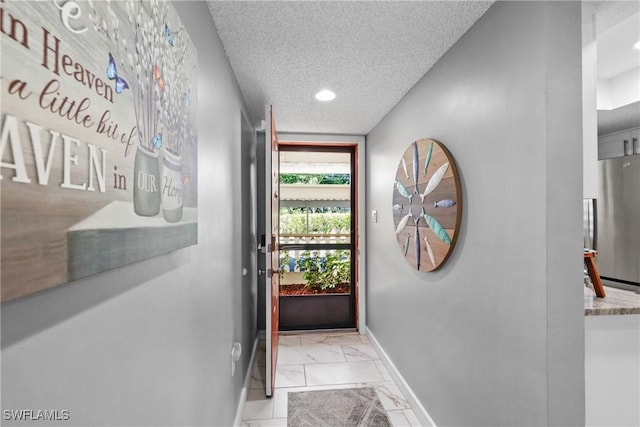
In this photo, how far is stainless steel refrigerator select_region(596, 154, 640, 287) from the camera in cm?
265

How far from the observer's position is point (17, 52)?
0.35 metres

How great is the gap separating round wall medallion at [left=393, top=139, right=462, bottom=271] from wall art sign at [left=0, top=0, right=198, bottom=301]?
4.60ft

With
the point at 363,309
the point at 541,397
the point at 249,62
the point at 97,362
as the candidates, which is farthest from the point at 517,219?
the point at 363,309

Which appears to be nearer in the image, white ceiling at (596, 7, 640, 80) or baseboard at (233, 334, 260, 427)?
white ceiling at (596, 7, 640, 80)

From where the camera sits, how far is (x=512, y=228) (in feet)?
4.20

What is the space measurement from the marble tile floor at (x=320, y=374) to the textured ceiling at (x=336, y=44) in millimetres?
2361

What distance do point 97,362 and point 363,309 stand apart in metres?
3.39

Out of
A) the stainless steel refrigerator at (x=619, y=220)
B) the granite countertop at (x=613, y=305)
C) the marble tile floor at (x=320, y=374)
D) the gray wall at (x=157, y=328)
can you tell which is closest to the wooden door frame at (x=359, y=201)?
the marble tile floor at (x=320, y=374)

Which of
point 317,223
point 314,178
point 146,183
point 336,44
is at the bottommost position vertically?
point 317,223

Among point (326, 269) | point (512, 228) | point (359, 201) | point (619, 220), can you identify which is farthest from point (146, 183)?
point (619, 220)

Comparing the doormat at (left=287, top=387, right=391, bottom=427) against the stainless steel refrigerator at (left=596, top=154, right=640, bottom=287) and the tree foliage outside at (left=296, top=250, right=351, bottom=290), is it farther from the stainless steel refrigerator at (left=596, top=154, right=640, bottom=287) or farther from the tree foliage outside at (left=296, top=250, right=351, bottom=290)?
the stainless steel refrigerator at (left=596, top=154, right=640, bottom=287)

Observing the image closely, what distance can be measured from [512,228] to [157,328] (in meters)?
1.34

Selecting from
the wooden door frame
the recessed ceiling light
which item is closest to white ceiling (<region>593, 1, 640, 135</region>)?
the recessed ceiling light

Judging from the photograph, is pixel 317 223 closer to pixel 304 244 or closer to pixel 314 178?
pixel 304 244
